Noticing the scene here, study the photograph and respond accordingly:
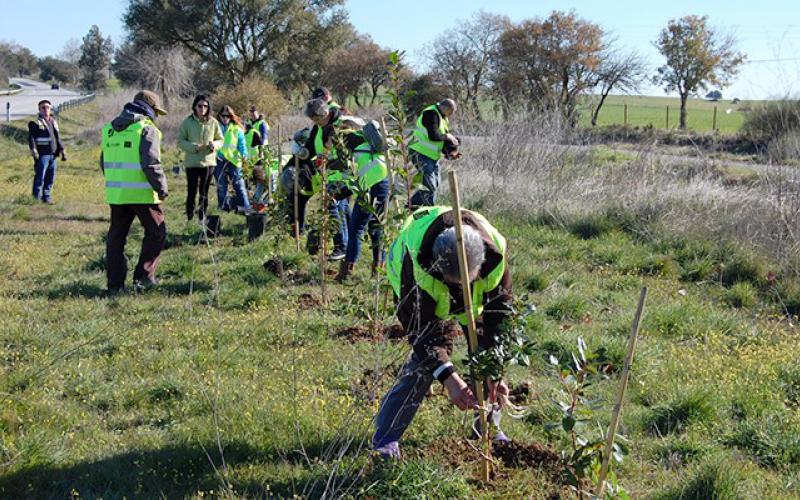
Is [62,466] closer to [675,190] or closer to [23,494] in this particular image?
[23,494]

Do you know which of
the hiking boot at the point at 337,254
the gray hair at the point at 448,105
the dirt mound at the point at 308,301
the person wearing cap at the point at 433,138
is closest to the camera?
the dirt mound at the point at 308,301

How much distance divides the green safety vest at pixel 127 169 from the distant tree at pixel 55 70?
284 feet

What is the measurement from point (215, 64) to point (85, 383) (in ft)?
118

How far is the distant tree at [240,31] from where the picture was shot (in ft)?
120

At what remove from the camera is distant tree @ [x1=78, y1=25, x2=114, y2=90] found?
237 ft

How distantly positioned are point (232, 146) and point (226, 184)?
77 cm

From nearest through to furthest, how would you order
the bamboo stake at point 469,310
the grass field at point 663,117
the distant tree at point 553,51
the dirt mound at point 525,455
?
the bamboo stake at point 469,310 → the dirt mound at point 525,455 → the distant tree at point 553,51 → the grass field at point 663,117

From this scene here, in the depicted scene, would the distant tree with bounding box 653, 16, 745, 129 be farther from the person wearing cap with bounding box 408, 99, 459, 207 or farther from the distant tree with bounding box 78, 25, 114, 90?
the distant tree with bounding box 78, 25, 114, 90

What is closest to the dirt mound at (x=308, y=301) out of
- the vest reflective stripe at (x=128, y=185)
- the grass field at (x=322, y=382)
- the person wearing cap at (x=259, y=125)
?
the grass field at (x=322, y=382)

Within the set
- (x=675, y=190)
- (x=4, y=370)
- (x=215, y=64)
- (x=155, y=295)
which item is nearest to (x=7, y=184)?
(x=155, y=295)

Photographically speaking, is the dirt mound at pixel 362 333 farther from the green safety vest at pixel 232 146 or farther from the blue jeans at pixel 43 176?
the blue jeans at pixel 43 176

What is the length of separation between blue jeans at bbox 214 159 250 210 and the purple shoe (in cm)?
751

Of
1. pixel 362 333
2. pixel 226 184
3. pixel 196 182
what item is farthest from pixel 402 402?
pixel 226 184

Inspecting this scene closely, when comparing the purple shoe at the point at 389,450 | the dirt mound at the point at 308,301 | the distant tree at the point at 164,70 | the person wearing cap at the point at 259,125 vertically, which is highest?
the distant tree at the point at 164,70
